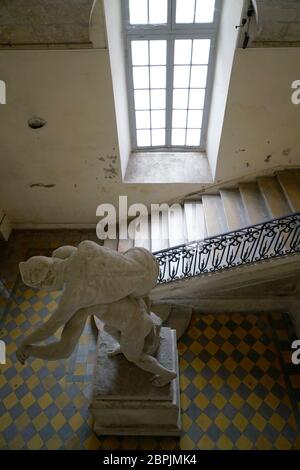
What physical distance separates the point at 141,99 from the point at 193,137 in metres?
1.16

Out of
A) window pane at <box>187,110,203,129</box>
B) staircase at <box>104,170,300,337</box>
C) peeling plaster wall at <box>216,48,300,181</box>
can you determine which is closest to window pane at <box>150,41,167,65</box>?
window pane at <box>187,110,203,129</box>

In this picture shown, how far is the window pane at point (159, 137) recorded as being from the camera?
6.03 meters

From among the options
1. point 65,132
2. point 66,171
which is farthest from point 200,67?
point 66,171

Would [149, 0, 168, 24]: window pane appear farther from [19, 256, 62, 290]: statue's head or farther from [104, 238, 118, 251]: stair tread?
[19, 256, 62, 290]: statue's head

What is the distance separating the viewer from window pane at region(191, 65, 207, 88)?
17.1 feet

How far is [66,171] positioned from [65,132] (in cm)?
76

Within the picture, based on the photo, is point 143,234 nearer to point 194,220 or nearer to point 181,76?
point 194,220

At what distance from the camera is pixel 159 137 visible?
241 inches

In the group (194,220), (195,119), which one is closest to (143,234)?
(194,220)

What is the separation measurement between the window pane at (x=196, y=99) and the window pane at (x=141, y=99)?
71cm

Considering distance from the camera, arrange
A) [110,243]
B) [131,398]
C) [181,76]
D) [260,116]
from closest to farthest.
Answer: [131,398] < [260,116] < [181,76] < [110,243]

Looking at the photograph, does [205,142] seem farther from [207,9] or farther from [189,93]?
[207,9]

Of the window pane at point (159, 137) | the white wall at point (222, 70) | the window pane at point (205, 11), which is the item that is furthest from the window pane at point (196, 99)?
the window pane at point (205, 11)

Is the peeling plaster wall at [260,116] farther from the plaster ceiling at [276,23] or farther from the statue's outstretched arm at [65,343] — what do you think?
the statue's outstretched arm at [65,343]
